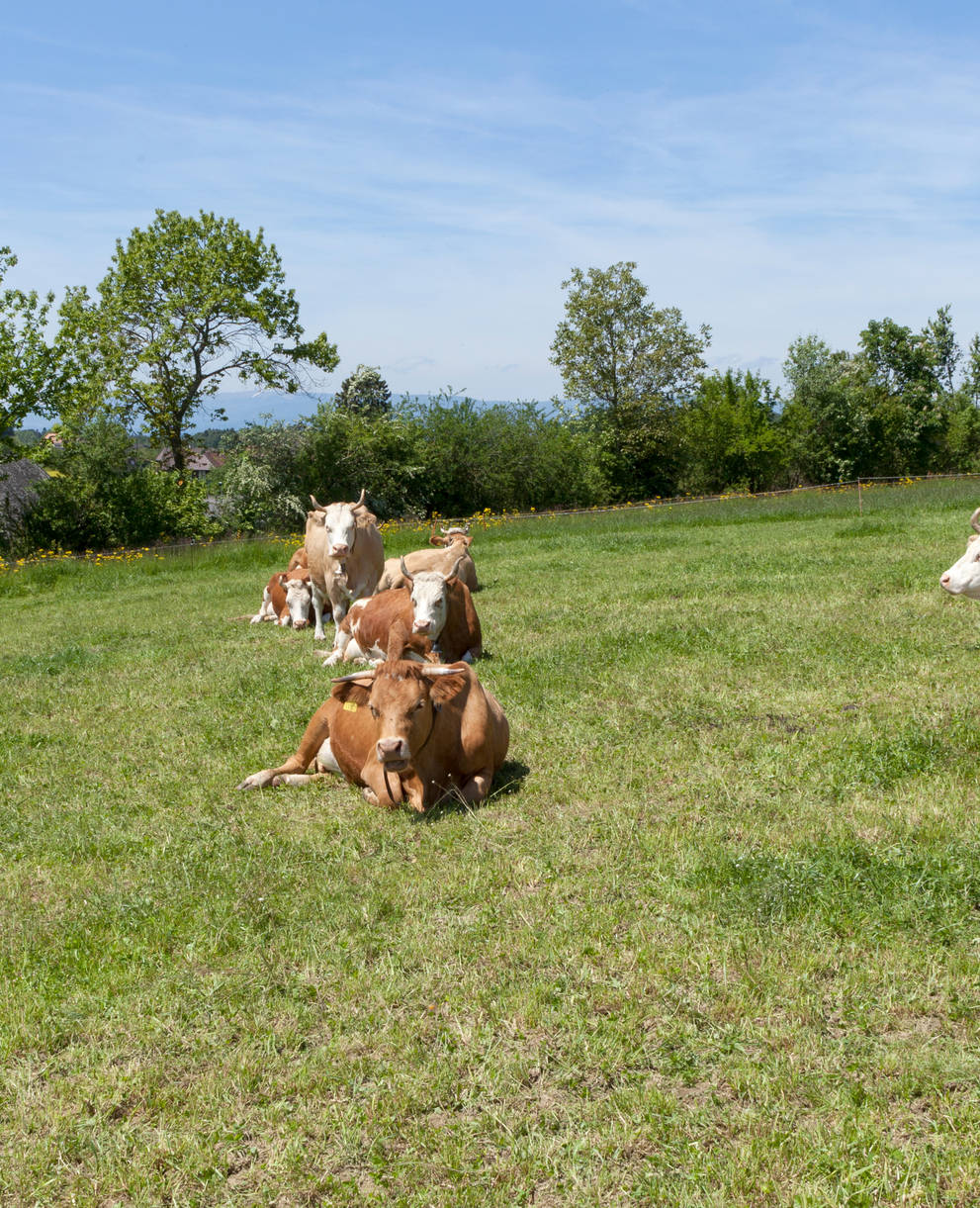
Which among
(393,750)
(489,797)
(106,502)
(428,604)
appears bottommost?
(489,797)

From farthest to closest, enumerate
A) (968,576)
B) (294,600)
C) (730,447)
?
(730,447)
(294,600)
(968,576)

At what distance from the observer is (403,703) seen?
6578 millimetres

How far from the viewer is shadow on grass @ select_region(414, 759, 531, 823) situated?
6.89 metres

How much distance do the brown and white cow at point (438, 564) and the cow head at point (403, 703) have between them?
756cm

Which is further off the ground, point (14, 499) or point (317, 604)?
point (14, 499)

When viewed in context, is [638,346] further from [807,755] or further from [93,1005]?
[93,1005]

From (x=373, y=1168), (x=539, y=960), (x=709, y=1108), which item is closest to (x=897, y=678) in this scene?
(x=539, y=960)

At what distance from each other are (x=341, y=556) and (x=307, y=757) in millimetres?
7221

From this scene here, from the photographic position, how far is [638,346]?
Result: 58844 millimetres

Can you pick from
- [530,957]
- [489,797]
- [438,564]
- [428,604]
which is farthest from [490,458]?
[530,957]

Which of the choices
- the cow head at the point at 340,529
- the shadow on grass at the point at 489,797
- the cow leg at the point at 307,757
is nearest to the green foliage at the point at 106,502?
the cow head at the point at 340,529

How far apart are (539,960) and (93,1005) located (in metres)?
1.99

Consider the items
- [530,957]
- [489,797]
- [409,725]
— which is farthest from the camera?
[489,797]

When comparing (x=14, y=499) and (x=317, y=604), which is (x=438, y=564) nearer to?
(x=317, y=604)
